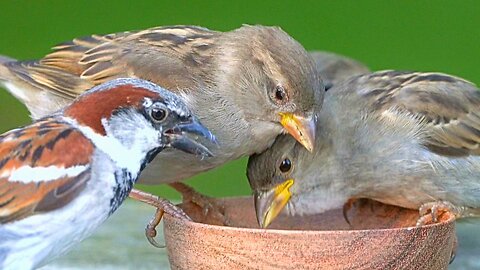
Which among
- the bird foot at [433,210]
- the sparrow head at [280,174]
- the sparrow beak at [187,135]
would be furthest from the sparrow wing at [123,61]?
the bird foot at [433,210]

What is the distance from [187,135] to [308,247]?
55 cm

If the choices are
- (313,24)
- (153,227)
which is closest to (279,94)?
(153,227)

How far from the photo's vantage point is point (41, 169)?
291 cm

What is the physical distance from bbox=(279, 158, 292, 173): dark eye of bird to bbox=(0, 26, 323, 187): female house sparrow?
8 centimetres

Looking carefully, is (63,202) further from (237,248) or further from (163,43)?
(163,43)

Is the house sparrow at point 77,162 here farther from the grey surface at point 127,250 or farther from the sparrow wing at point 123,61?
the grey surface at point 127,250

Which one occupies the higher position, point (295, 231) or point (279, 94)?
point (295, 231)

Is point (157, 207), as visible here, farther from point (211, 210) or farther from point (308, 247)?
point (308, 247)

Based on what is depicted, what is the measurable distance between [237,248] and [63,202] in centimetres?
47

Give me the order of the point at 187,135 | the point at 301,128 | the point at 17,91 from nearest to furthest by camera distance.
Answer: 1. the point at 187,135
2. the point at 301,128
3. the point at 17,91

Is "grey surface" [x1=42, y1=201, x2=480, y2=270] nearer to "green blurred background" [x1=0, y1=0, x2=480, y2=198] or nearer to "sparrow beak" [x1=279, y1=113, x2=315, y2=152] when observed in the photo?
"sparrow beak" [x1=279, y1=113, x2=315, y2=152]

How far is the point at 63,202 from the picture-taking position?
2871 millimetres

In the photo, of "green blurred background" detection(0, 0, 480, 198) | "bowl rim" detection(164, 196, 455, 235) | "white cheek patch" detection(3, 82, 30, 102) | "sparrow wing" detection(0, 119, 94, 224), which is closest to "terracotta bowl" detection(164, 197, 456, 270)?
"bowl rim" detection(164, 196, 455, 235)

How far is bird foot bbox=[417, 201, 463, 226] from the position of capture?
333 centimetres
